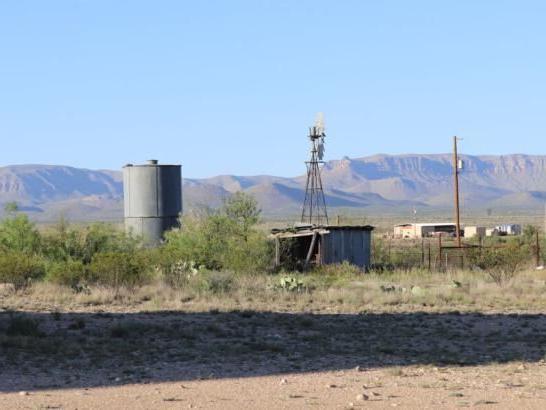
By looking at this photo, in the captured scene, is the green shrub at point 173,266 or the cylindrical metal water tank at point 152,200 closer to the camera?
the green shrub at point 173,266

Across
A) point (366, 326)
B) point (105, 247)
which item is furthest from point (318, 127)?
point (366, 326)

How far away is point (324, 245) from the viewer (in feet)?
128

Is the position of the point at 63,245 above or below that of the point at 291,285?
above

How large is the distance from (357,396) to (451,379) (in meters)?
2.13

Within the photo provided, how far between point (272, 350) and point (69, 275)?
13.4 metres

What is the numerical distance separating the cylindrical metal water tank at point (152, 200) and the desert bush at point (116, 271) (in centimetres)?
1346

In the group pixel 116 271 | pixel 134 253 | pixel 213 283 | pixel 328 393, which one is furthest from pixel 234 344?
pixel 134 253

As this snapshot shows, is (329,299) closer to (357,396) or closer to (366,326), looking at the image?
(366,326)

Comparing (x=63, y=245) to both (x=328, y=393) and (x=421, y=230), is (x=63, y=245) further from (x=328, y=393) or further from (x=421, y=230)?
(x=421, y=230)

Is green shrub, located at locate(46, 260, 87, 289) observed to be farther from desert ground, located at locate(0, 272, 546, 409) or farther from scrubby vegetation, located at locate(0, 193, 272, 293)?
desert ground, located at locate(0, 272, 546, 409)

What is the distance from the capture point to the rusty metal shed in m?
39.0

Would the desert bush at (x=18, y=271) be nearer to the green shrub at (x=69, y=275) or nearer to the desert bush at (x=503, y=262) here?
the green shrub at (x=69, y=275)

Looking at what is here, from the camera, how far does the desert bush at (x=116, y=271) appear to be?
3009 centimetres

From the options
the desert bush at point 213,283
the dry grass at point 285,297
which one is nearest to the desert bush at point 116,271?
the dry grass at point 285,297
